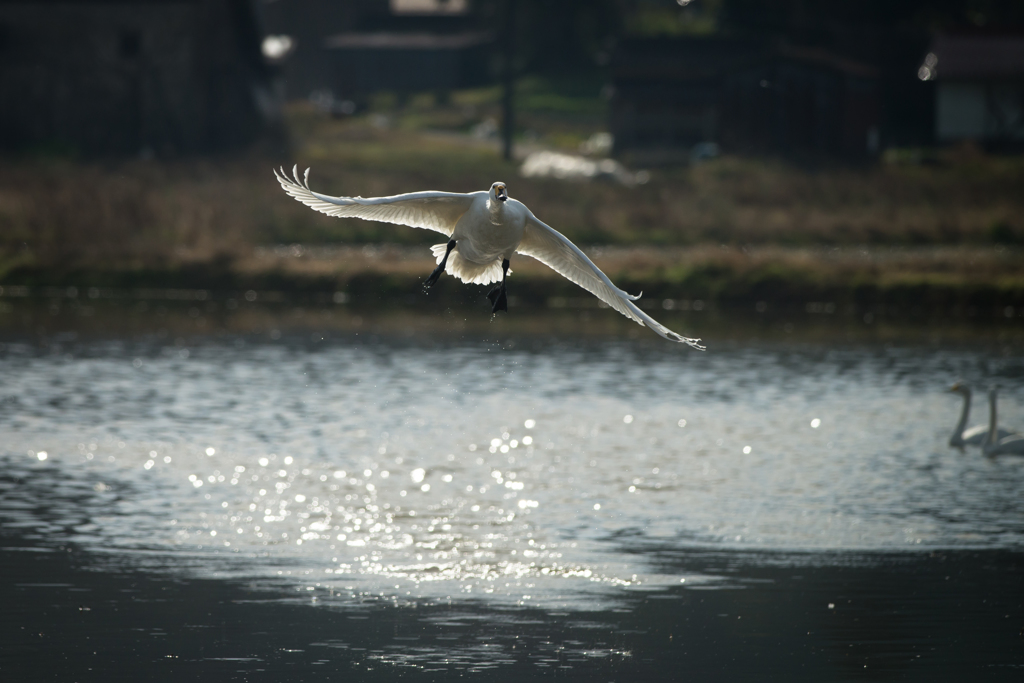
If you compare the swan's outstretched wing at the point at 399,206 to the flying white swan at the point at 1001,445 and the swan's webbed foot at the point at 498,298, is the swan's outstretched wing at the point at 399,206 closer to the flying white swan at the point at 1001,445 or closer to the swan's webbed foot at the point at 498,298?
→ the swan's webbed foot at the point at 498,298

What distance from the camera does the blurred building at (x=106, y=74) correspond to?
52.5 meters

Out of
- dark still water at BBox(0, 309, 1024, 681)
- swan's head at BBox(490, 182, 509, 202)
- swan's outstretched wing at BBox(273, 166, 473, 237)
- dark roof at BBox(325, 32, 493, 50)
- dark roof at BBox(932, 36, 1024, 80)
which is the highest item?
dark roof at BBox(325, 32, 493, 50)

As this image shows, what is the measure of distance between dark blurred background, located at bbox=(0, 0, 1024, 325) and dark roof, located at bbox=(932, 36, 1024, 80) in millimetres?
126

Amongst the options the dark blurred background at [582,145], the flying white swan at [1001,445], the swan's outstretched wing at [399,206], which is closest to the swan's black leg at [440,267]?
the swan's outstretched wing at [399,206]

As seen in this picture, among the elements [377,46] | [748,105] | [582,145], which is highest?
[377,46]

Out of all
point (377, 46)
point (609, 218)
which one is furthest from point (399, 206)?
point (377, 46)

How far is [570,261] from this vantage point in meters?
14.4

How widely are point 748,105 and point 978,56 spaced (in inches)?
412

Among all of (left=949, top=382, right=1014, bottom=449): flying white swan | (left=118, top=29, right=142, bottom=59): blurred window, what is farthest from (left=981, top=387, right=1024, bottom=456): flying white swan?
(left=118, top=29, right=142, bottom=59): blurred window

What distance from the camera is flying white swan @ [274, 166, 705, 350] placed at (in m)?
13.0

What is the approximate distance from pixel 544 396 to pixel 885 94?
45682mm

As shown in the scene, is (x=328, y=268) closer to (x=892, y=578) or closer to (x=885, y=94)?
(x=892, y=578)

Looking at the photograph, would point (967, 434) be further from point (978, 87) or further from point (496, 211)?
point (978, 87)

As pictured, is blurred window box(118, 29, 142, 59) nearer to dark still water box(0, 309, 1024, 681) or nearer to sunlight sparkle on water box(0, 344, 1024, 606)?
dark still water box(0, 309, 1024, 681)
